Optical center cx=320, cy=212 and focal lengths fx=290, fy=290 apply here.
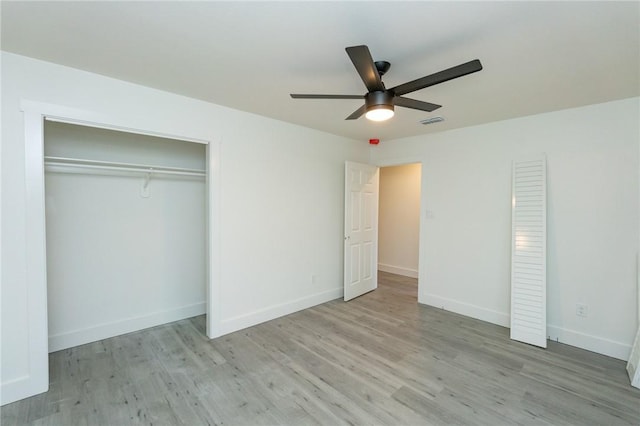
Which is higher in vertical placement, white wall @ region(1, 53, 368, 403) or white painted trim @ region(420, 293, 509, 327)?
white wall @ region(1, 53, 368, 403)

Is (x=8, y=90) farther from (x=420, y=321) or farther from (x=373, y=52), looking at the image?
(x=420, y=321)

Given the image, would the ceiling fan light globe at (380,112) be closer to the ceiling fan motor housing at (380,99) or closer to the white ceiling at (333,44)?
the ceiling fan motor housing at (380,99)

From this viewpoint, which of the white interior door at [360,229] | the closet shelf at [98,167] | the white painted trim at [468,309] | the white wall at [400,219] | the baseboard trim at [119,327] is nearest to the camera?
the closet shelf at [98,167]

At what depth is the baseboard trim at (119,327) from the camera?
2889 millimetres

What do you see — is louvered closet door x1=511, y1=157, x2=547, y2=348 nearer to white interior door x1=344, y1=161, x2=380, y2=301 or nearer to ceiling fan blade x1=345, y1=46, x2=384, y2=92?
white interior door x1=344, y1=161, x2=380, y2=301

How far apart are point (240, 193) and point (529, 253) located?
11.0ft

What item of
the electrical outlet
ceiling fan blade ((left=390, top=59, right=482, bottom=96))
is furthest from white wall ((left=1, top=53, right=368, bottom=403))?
the electrical outlet

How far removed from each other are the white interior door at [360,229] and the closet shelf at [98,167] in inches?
90.2

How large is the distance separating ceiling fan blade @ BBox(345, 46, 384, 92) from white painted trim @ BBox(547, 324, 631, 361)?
332 cm

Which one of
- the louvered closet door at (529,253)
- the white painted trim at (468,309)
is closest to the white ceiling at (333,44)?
the louvered closet door at (529,253)

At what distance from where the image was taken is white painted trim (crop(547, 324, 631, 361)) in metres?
2.84

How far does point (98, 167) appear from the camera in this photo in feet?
9.79

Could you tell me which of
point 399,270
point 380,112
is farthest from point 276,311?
point 399,270

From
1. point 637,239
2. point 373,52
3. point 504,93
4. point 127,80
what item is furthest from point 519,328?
point 127,80
